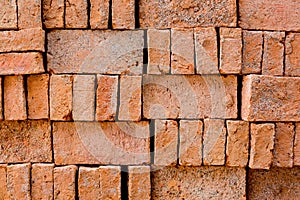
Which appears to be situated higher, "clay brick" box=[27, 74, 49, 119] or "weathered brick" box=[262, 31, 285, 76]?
"weathered brick" box=[262, 31, 285, 76]

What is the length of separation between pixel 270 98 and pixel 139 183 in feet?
4.43

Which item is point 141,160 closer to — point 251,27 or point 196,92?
point 196,92

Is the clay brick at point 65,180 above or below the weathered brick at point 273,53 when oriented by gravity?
below

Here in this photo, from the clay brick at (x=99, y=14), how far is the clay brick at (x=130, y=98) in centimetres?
49

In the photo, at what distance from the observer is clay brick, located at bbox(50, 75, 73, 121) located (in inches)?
120

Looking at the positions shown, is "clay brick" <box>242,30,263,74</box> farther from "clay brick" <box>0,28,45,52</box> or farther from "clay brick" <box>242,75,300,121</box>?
"clay brick" <box>0,28,45,52</box>

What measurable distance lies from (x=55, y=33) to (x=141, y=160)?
1.34 meters

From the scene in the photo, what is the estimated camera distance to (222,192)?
320 centimetres

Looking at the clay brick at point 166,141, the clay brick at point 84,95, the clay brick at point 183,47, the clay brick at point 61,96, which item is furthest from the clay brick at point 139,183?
the clay brick at point 183,47

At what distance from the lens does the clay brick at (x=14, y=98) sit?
307cm

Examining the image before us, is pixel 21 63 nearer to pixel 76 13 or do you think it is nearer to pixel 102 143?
pixel 76 13

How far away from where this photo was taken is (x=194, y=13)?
121 inches

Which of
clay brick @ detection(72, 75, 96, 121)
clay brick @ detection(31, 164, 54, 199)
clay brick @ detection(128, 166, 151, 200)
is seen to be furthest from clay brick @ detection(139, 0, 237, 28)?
clay brick @ detection(31, 164, 54, 199)

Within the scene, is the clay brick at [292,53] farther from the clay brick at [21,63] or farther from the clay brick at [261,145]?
the clay brick at [21,63]
